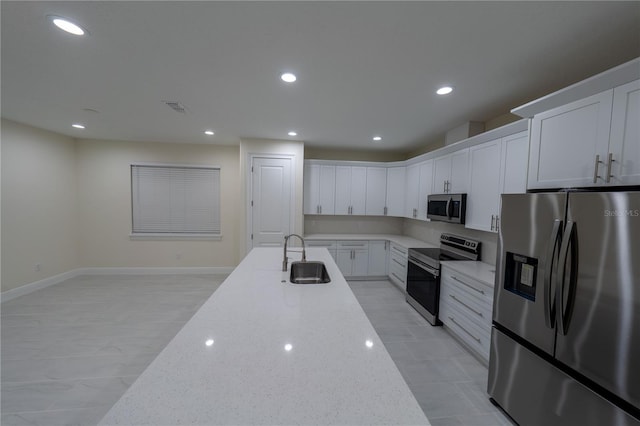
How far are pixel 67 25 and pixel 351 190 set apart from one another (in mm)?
4090

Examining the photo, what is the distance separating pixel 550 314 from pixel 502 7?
1.76 m

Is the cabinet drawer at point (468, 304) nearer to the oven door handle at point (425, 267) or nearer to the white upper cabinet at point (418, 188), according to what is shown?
the oven door handle at point (425, 267)

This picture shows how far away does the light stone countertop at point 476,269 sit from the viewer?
2.37 metres

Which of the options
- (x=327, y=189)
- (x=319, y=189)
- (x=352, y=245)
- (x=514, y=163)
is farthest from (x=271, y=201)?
(x=514, y=163)

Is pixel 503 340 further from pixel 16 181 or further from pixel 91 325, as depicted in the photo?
pixel 16 181

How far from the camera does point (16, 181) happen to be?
3.69 metres

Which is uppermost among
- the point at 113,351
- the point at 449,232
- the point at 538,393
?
the point at 449,232

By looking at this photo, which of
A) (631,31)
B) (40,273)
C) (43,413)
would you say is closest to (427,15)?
(631,31)

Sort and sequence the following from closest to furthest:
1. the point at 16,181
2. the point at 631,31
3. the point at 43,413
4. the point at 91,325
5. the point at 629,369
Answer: the point at 629,369, the point at 631,31, the point at 43,413, the point at 91,325, the point at 16,181

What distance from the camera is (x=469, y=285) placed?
2.53m

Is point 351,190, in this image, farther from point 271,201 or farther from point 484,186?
point 484,186

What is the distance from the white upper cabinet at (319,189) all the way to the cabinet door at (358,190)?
383 mm

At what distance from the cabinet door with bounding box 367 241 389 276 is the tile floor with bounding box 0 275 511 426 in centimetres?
56

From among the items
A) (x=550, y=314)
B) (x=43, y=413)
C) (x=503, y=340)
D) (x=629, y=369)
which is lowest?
(x=43, y=413)
